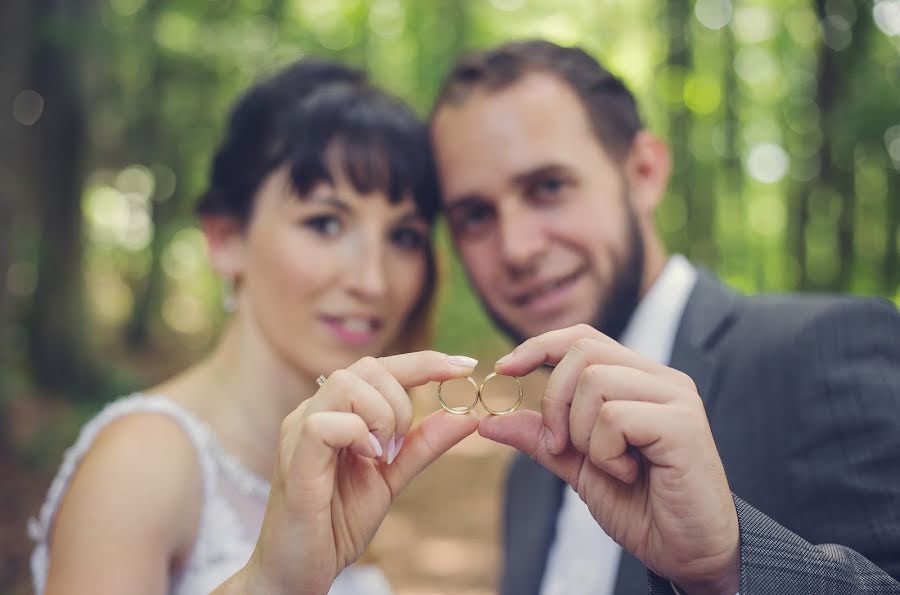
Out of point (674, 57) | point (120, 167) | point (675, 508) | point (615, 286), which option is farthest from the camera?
point (674, 57)

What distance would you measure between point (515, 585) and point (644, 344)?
121 cm

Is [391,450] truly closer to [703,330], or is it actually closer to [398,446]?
[398,446]

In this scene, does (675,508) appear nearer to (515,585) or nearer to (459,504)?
(515,585)

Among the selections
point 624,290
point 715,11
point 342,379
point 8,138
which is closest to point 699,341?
point 624,290

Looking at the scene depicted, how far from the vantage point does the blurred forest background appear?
827cm

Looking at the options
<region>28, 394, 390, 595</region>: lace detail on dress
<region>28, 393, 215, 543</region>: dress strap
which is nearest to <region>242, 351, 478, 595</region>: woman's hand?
<region>28, 394, 390, 595</region>: lace detail on dress

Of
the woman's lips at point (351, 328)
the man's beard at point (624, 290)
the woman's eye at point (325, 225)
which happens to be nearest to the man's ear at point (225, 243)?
the woman's eye at point (325, 225)

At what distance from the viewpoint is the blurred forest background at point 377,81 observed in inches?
326

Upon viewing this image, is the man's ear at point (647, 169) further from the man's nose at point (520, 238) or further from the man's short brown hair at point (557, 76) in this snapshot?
the man's nose at point (520, 238)

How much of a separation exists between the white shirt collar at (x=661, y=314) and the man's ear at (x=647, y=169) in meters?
0.50

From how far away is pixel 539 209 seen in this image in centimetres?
327

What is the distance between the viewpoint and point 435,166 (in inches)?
133

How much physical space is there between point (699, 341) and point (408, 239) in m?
1.33

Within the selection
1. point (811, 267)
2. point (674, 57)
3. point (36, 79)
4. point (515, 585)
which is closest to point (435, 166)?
point (515, 585)
